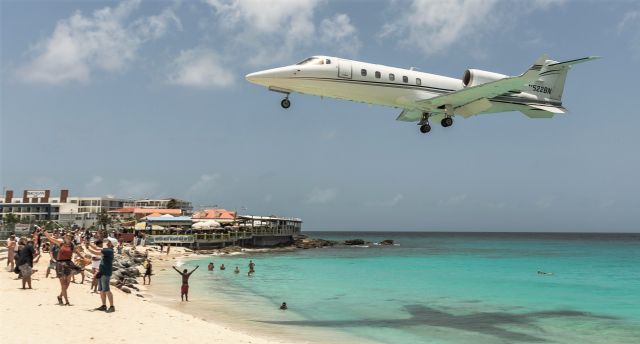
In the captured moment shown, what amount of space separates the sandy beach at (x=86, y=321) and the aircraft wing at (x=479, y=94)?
1128cm

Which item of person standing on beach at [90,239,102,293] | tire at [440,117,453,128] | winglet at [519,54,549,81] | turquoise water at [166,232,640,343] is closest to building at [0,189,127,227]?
turquoise water at [166,232,640,343]

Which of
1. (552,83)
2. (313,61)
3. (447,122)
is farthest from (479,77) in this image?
(313,61)

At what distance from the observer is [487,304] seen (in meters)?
29.7

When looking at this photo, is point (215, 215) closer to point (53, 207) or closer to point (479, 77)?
point (53, 207)

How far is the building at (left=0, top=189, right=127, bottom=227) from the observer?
106 m

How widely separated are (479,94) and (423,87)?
2.14 m

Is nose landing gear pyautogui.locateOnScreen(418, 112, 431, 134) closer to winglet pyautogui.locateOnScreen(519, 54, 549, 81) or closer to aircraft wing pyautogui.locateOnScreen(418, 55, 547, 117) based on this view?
aircraft wing pyautogui.locateOnScreen(418, 55, 547, 117)

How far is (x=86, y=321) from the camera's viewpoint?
1205 cm

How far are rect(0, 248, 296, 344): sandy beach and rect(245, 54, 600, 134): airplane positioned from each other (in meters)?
7.63

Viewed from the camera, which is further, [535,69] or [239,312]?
[239,312]

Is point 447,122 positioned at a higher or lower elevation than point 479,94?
lower

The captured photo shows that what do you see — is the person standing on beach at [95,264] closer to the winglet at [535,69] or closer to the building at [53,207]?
the winglet at [535,69]

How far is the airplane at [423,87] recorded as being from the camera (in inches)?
709

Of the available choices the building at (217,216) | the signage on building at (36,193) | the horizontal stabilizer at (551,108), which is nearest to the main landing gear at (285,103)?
the horizontal stabilizer at (551,108)
